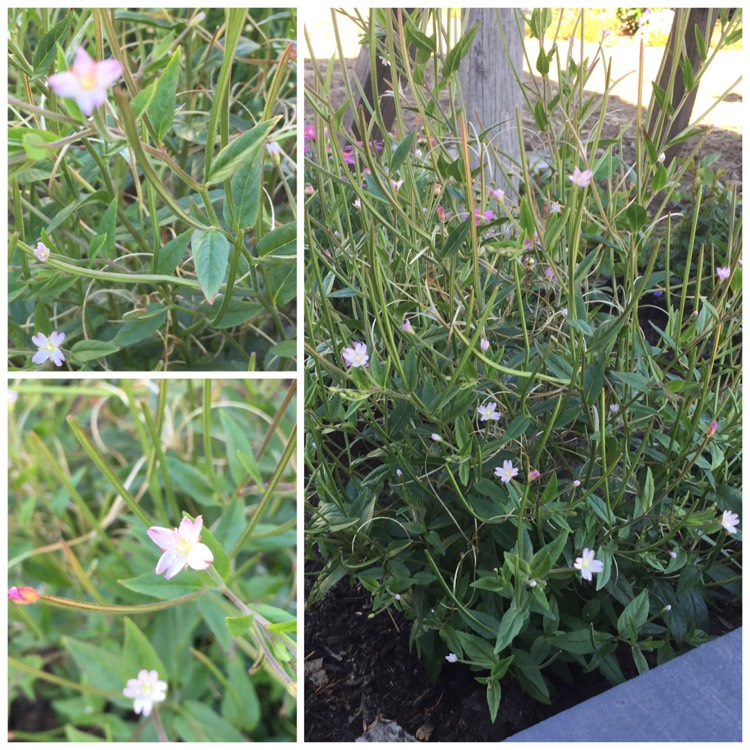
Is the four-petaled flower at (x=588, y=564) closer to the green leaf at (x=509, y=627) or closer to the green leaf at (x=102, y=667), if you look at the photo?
the green leaf at (x=509, y=627)

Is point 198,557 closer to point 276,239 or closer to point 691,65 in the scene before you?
point 276,239

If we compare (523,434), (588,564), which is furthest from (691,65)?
(588,564)

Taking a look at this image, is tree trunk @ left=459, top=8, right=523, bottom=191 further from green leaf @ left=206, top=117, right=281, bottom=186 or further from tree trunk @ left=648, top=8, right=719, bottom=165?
green leaf @ left=206, top=117, right=281, bottom=186

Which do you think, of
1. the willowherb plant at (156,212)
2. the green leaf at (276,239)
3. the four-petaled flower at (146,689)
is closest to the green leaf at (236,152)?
the willowherb plant at (156,212)

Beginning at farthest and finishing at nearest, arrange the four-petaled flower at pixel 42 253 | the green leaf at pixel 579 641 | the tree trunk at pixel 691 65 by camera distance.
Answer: the tree trunk at pixel 691 65, the green leaf at pixel 579 641, the four-petaled flower at pixel 42 253

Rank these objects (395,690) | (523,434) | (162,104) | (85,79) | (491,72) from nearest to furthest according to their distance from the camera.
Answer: (85,79)
(162,104)
(523,434)
(395,690)
(491,72)

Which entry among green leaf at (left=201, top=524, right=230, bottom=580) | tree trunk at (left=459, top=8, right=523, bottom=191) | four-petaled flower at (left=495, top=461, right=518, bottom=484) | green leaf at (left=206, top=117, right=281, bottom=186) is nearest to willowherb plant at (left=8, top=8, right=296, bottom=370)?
green leaf at (left=206, top=117, right=281, bottom=186)

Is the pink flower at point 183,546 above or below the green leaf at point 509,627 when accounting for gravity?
above
